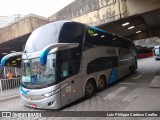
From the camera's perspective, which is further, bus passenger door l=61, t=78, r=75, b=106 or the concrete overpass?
the concrete overpass

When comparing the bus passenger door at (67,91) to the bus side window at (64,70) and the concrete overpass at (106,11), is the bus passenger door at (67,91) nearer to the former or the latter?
the bus side window at (64,70)

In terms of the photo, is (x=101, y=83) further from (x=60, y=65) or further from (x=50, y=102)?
(x=50, y=102)

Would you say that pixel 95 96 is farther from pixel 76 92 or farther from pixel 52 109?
pixel 52 109

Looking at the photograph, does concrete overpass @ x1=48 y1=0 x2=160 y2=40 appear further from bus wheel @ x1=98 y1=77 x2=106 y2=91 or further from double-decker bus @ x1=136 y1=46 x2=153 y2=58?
double-decker bus @ x1=136 y1=46 x2=153 y2=58

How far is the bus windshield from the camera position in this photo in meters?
6.80

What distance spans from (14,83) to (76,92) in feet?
20.8

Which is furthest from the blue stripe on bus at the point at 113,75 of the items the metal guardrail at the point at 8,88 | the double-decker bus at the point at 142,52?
the double-decker bus at the point at 142,52

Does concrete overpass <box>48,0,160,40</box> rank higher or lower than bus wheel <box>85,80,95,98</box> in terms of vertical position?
higher

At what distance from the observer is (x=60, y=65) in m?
6.89

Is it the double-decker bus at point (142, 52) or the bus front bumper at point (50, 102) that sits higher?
the double-decker bus at point (142, 52)

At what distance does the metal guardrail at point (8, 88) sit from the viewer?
10.8 meters

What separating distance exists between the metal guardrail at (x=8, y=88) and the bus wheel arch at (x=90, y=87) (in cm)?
519

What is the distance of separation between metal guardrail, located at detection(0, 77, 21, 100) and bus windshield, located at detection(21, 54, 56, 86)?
391cm

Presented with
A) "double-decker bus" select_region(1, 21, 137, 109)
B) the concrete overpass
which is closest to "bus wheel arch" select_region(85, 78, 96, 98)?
"double-decker bus" select_region(1, 21, 137, 109)
